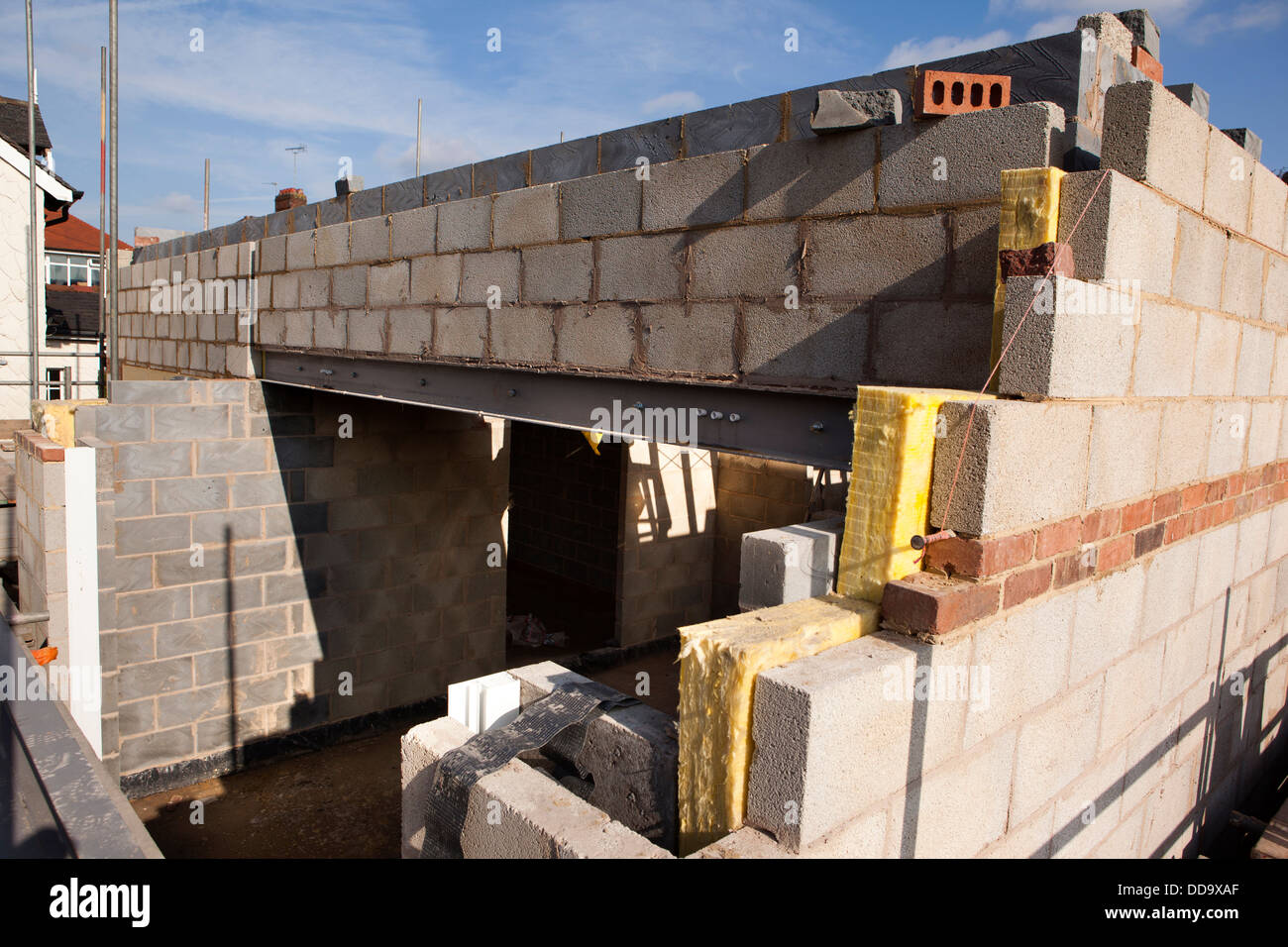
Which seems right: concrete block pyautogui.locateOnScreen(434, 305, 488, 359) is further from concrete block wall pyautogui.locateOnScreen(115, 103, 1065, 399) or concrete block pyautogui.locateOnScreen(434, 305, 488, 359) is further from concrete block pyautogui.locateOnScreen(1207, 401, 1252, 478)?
concrete block pyautogui.locateOnScreen(1207, 401, 1252, 478)

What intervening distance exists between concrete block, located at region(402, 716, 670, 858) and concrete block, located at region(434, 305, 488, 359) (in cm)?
Answer: 281

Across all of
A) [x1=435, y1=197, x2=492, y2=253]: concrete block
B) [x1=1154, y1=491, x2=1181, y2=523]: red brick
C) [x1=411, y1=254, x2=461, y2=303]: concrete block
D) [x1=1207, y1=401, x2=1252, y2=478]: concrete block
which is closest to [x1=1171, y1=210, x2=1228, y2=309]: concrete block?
[x1=1207, y1=401, x2=1252, y2=478]: concrete block

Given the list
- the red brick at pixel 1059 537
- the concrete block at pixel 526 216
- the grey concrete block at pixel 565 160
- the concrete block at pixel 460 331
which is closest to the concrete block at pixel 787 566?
the red brick at pixel 1059 537

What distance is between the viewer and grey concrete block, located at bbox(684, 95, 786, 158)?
3666 millimetres

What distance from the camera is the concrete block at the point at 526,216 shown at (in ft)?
15.2

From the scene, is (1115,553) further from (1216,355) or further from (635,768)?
(635,768)

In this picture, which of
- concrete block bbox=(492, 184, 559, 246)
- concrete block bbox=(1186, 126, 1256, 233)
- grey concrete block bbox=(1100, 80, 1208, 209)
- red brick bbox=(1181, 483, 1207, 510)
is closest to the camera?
grey concrete block bbox=(1100, 80, 1208, 209)

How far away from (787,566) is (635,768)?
86cm

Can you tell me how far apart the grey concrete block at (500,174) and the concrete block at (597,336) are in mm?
1105

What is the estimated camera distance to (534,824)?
2486 millimetres

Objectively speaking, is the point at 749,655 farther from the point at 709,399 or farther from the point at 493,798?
the point at 709,399

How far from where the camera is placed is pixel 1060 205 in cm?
269

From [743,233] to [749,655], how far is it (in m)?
2.11
